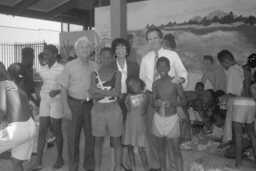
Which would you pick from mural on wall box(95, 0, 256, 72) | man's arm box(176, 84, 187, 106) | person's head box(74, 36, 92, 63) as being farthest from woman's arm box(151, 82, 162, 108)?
mural on wall box(95, 0, 256, 72)

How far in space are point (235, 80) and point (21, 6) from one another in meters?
11.5

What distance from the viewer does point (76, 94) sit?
4.27 meters

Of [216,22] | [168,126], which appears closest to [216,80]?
[216,22]

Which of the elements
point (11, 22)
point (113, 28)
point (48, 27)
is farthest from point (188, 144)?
point (48, 27)

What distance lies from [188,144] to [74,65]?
283 centimetres

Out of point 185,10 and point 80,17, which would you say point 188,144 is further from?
point 80,17

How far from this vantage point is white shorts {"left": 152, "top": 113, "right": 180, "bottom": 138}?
393 cm

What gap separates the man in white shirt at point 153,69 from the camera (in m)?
4.09

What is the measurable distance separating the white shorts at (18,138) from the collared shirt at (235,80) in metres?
2.81

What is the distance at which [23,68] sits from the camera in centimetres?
492

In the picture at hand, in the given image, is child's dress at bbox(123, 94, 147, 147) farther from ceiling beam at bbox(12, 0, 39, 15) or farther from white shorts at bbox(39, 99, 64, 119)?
ceiling beam at bbox(12, 0, 39, 15)

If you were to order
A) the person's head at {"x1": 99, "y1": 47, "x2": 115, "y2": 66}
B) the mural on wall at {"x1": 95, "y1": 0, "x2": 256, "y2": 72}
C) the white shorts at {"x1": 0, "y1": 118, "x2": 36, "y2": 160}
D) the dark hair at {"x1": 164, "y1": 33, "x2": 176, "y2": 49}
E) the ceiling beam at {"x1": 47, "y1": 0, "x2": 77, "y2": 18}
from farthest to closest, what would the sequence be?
the ceiling beam at {"x1": 47, "y1": 0, "x2": 77, "y2": 18} < the dark hair at {"x1": 164, "y1": 33, "x2": 176, "y2": 49} < the mural on wall at {"x1": 95, "y1": 0, "x2": 256, "y2": 72} < the person's head at {"x1": 99, "y1": 47, "x2": 115, "y2": 66} < the white shorts at {"x1": 0, "y1": 118, "x2": 36, "y2": 160}

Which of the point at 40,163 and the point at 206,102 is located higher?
the point at 206,102

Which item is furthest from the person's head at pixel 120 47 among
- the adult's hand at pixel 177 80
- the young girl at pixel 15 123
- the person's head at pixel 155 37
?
the young girl at pixel 15 123
